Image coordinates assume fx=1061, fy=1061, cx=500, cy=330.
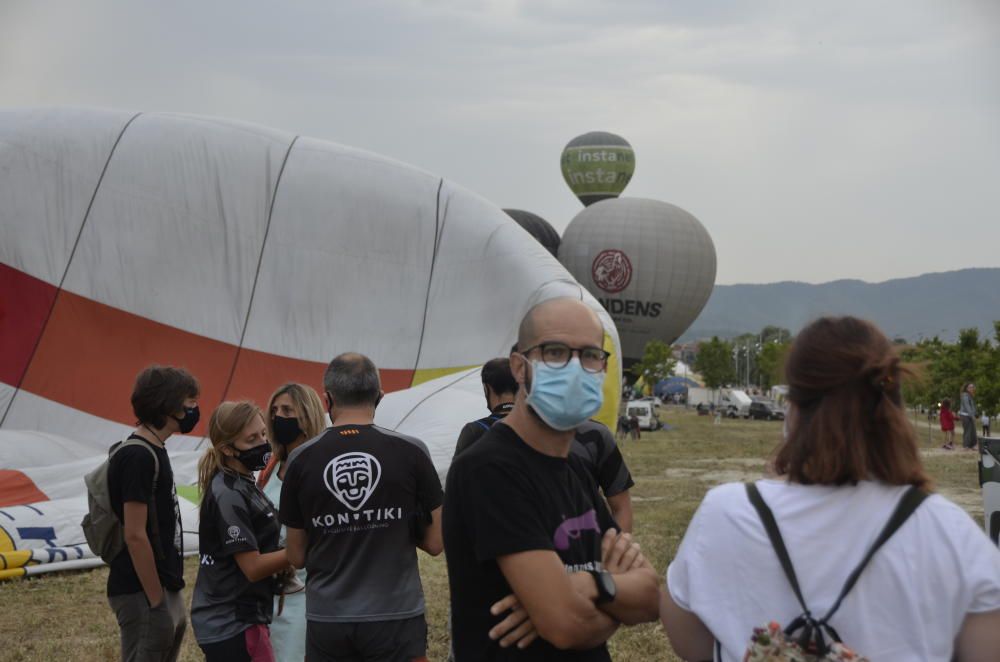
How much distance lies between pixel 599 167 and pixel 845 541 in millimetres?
47986

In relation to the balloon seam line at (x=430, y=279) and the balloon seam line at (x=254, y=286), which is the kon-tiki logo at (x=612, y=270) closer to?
the balloon seam line at (x=430, y=279)

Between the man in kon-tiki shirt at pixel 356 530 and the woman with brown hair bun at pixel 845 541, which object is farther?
the man in kon-tiki shirt at pixel 356 530

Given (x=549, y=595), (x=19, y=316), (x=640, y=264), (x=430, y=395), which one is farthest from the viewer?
(x=640, y=264)

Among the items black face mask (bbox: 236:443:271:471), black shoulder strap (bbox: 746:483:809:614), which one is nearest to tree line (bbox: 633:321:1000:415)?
black shoulder strap (bbox: 746:483:809:614)

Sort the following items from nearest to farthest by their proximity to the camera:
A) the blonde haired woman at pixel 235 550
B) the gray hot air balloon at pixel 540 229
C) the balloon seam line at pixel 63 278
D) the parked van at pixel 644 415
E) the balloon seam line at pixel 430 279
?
the blonde haired woman at pixel 235 550, the balloon seam line at pixel 63 278, the balloon seam line at pixel 430 279, the parked van at pixel 644 415, the gray hot air balloon at pixel 540 229

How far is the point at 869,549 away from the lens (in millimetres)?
1797

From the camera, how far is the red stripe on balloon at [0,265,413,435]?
11.1 m

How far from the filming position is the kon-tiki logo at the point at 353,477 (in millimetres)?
3252

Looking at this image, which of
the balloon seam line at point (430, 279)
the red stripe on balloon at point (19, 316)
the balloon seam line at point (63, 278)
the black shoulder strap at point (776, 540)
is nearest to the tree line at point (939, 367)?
the black shoulder strap at point (776, 540)

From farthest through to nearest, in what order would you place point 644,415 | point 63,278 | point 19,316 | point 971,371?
1. point 644,415
2. point 971,371
3. point 63,278
4. point 19,316

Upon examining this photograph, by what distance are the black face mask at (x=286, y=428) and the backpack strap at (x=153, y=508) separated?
439 mm

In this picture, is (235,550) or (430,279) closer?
(235,550)

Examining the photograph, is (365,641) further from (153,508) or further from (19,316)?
(19,316)

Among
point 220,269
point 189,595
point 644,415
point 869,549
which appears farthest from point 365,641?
point 644,415
